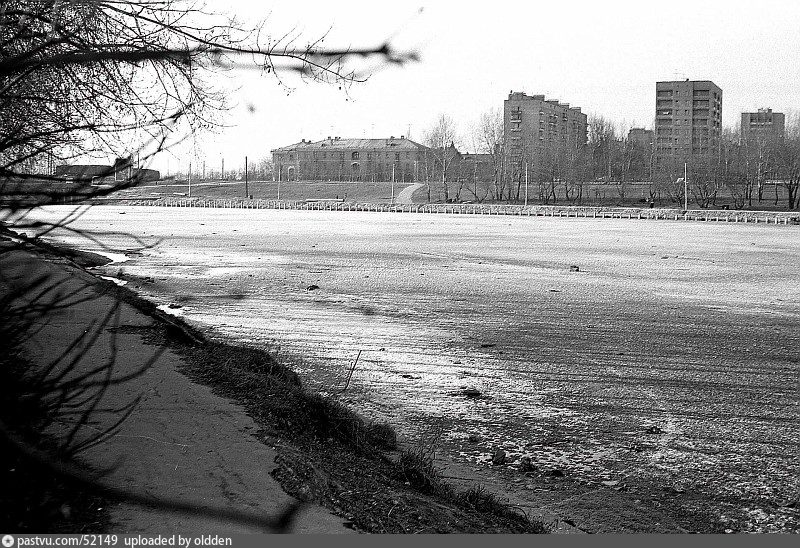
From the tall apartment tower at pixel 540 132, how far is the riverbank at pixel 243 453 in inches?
4147

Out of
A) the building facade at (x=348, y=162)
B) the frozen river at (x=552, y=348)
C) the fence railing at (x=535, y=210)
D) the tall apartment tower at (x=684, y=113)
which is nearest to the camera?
the frozen river at (x=552, y=348)

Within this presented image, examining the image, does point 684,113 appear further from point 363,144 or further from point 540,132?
point 363,144

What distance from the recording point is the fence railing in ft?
250

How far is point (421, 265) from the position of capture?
2753 cm

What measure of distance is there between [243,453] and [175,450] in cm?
47

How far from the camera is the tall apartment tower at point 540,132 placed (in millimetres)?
121688

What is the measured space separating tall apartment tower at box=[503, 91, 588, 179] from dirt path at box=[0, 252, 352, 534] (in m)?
106

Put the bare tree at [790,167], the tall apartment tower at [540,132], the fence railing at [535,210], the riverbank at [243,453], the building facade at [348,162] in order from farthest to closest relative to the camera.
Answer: the building facade at [348,162] < the tall apartment tower at [540,132] < the bare tree at [790,167] < the fence railing at [535,210] < the riverbank at [243,453]

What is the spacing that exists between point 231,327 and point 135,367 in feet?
19.6

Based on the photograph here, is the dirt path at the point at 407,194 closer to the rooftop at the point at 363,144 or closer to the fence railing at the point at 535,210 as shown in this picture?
the fence railing at the point at 535,210

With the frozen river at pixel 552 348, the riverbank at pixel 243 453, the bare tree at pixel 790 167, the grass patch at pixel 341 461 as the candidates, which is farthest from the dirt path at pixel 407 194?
the riverbank at pixel 243 453

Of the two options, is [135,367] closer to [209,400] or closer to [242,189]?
[209,400]

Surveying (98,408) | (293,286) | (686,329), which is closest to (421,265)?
(293,286)

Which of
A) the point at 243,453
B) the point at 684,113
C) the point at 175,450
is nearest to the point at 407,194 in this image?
the point at 684,113
